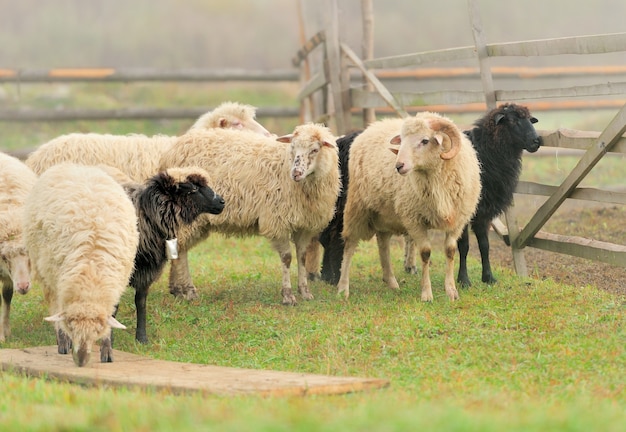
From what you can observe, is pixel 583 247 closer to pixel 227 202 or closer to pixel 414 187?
pixel 414 187

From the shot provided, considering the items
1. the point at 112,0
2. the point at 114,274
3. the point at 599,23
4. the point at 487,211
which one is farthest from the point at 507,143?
the point at 112,0

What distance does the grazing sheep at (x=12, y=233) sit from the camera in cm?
758

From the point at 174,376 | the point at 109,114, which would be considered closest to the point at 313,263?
the point at 174,376

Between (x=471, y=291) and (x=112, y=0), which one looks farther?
(x=112, y=0)

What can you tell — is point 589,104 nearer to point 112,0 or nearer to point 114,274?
point 114,274

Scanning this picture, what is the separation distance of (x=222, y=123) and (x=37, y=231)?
3963mm

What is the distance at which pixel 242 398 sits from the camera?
5.22 meters

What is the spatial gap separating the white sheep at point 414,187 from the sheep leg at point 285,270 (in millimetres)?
604

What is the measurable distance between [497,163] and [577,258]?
1667mm

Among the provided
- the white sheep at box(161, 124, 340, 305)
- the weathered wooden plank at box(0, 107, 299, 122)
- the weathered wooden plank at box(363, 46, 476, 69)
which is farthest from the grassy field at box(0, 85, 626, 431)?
the weathered wooden plank at box(0, 107, 299, 122)

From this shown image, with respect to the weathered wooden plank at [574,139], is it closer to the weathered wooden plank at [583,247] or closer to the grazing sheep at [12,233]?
the weathered wooden plank at [583,247]

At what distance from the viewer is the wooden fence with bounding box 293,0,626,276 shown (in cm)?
816

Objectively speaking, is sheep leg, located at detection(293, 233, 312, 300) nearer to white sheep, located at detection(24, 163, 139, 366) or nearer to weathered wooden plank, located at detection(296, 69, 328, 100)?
white sheep, located at detection(24, 163, 139, 366)

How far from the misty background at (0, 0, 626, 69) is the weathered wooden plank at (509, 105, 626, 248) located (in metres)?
13.8
